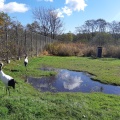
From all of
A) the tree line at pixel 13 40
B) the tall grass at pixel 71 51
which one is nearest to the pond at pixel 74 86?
the tree line at pixel 13 40

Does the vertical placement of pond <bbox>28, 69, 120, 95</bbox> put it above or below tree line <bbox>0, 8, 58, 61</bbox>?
below

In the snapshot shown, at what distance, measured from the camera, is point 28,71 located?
13.1 m

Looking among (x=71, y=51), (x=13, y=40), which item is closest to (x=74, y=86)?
(x=13, y=40)

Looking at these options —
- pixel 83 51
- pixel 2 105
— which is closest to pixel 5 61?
pixel 2 105

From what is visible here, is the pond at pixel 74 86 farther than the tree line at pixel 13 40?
No

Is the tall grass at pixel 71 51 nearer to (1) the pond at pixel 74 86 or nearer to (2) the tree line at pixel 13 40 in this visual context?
(2) the tree line at pixel 13 40

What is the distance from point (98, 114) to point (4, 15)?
11.6 meters

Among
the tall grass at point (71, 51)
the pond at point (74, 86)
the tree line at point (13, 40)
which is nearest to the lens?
the pond at point (74, 86)

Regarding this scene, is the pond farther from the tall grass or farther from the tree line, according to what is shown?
the tall grass

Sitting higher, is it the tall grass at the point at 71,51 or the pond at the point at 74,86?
the tall grass at the point at 71,51

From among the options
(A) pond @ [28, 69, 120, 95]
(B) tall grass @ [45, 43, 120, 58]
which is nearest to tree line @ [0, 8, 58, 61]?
(A) pond @ [28, 69, 120, 95]

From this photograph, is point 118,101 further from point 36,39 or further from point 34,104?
point 36,39

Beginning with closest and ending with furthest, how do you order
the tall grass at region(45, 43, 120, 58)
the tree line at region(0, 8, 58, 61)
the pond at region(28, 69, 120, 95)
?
the pond at region(28, 69, 120, 95)
the tree line at region(0, 8, 58, 61)
the tall grass at region(45, 43, 120, 58)

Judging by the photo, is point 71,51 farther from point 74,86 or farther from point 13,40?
point 74,86
